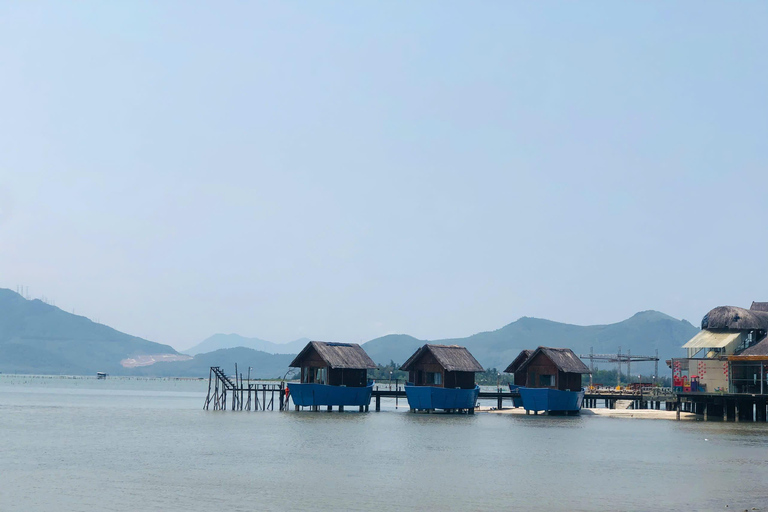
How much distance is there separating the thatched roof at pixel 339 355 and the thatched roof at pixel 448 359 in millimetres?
3711

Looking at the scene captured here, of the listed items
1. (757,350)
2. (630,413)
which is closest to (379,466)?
(757,350)

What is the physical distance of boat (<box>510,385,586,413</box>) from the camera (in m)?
80.5

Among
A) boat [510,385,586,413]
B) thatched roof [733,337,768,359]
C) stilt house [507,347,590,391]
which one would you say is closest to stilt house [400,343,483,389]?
stilt house [507,347,590,391]

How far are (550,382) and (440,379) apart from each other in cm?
977

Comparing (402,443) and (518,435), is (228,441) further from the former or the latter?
(518,435)

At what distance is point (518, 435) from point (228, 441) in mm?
19374

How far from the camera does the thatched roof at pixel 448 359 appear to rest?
3150 inches

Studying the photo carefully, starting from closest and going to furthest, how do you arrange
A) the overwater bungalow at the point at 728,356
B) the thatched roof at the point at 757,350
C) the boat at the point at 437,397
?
the thatched roof at the point at 757,350, the overwater bungalow at the point at 728,356, the boat at the point at 437,397

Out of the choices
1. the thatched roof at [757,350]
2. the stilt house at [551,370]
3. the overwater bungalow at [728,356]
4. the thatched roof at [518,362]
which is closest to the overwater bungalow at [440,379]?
the thatched roof at [518,362]

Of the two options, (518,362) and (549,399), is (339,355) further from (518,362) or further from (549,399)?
(549,399)

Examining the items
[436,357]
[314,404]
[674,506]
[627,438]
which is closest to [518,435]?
[627,438]

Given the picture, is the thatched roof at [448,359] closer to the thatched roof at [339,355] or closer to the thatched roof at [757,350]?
the thatched roof at [339,355]

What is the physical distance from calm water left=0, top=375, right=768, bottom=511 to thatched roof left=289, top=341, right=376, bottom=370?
865cm

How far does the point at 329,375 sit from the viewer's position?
79.9 m
